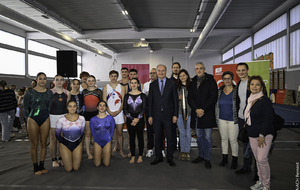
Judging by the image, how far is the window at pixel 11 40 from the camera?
10297mm

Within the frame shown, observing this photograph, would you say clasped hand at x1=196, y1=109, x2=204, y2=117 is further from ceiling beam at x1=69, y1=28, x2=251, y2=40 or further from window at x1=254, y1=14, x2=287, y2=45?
ceiling beam at x1=69, y1=28, x2=251, y2=40

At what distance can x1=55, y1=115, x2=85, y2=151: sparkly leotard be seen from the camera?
3059mm

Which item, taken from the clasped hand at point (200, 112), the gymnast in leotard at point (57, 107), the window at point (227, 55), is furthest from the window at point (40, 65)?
the window at point (227, 55)

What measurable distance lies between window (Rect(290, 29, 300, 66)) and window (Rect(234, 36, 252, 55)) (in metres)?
4.25

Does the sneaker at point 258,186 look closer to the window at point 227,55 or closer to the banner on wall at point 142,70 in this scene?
the banner on wall at point 142,70

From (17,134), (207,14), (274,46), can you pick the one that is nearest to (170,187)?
(17,134)

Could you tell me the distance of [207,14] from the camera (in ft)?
29.4

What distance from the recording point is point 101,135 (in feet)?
10.8

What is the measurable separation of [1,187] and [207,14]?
8.92m

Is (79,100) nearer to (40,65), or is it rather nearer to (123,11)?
(123,11)

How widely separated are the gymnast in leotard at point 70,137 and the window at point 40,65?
1137 cm

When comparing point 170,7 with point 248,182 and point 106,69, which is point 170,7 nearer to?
point 248,182

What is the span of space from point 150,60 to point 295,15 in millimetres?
11808

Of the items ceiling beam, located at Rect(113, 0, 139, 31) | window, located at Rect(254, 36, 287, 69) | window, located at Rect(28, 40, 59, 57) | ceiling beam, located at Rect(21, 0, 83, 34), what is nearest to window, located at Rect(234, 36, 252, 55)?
window, located at Rect(254, 36, 287, 69)
